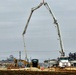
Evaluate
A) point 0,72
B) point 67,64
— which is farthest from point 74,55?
point 0,72

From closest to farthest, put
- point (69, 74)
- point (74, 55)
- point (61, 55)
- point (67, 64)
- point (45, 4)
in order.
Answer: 1. point (69, 74)
2. point (67, 64)
3. point (61, 55)
4. point (45, 4)
5. point (74, 55)

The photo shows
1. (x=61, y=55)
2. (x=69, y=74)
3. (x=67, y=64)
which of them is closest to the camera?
(x=69, y=74)

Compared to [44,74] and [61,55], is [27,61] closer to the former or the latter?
[61,55]

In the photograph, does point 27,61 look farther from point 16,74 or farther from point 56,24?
point 16,74

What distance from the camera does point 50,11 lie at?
84812 millimetres

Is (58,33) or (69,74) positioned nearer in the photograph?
(69,74)

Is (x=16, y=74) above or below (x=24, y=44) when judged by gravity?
below

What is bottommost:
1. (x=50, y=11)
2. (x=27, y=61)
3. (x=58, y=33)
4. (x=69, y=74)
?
(x=69, y=74)

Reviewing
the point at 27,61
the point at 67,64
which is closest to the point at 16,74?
the point at 67,64

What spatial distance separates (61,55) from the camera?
7819 cm

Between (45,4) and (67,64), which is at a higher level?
(45,4)

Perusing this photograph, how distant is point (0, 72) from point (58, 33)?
37450 millimetres

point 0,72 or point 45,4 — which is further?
point 45,4

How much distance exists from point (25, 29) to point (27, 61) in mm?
9484
